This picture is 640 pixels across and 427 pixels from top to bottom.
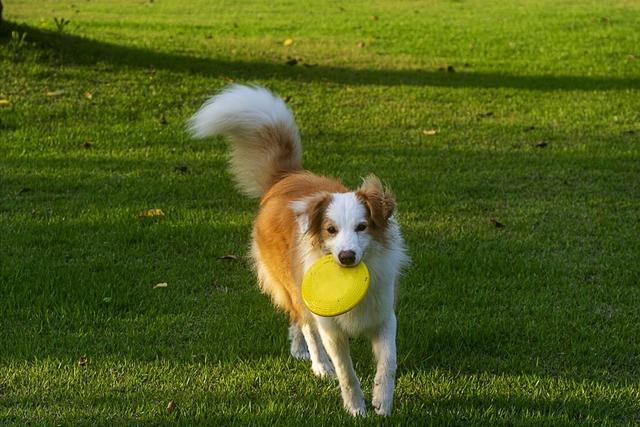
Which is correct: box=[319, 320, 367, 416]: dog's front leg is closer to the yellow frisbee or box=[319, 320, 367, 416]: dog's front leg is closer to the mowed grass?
the mowed grass

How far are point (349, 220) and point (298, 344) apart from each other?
1.25m

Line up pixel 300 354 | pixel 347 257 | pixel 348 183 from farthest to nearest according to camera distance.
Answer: pixel 348 183
pixel 300 354
pixel 347 257

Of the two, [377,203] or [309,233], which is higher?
[377,203]

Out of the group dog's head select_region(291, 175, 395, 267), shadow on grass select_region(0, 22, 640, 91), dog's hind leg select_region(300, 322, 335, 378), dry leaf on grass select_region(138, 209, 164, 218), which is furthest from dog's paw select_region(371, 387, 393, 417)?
shadow on grass select_region(0, 22, 640, 91)

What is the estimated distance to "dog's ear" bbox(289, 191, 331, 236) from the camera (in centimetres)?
440

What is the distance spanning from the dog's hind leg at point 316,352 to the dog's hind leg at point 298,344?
0.08 m

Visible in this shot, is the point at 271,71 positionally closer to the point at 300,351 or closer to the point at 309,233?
the point at 300,351

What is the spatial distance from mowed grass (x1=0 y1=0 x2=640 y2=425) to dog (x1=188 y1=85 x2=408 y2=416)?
190mm

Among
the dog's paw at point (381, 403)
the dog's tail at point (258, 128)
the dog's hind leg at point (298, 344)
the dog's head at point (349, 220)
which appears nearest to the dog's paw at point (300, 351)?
the dog's hind leg at point (298, 344)

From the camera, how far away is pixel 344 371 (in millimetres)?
4500

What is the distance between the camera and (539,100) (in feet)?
40.9

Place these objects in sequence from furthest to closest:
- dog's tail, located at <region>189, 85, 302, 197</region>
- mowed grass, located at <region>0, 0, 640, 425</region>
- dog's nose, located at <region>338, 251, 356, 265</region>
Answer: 1. dog's tail, located at <region>189, 85, 302, 197</region>
2. mowed grass, located at <region>0, 0, 640, 425</region>
3. dog's nose, located at <region>338, 251, 356, 265</region>

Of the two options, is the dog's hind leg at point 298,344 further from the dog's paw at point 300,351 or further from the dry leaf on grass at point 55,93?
the dry leaf on grass at point 55,93

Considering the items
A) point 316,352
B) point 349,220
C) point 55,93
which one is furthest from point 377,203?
point 55,93
